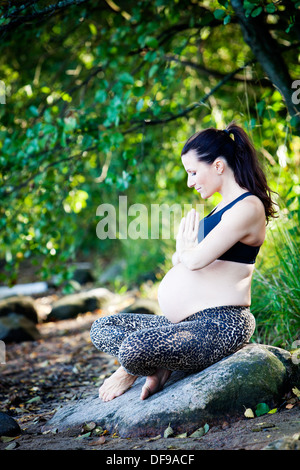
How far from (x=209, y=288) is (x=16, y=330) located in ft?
11.9

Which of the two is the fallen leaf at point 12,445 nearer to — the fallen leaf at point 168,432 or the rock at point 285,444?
the fallen leaf at point 168,432

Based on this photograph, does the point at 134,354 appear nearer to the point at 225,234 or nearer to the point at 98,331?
the point at 98,331

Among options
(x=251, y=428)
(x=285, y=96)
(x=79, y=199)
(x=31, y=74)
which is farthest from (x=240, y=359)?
(x=31, y=74)

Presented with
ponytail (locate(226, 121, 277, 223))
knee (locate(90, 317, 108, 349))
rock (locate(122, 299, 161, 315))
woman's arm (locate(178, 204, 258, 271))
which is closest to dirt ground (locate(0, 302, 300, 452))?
knee (locate(90, 317, 108, 349))

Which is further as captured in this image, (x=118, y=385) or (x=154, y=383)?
(x=118, y=385)

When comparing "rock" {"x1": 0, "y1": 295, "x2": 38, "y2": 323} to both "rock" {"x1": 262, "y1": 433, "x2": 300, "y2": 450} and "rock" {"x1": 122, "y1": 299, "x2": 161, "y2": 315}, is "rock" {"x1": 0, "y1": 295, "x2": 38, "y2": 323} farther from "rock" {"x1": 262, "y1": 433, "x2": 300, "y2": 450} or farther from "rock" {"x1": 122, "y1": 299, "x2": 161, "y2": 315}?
"rock" {"x1": 262, "y1": 433, "x2": 300, "y2": 450}

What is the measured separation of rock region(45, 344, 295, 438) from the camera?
6.56ft

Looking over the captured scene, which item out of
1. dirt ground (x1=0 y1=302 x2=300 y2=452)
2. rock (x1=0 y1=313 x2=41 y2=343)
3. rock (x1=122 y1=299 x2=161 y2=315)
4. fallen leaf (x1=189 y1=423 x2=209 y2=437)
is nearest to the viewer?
dirt ground (x1=0 y1=302 x2=300 y2=452)

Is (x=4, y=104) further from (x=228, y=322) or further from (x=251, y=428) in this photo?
(x=251, y=428)

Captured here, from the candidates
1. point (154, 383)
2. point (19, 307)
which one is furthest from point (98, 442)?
point (19, 307)

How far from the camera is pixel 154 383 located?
89.7 inches

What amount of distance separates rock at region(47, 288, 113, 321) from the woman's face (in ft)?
14.8

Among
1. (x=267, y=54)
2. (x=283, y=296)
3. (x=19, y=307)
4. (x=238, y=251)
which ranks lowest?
(x=19, y=307)

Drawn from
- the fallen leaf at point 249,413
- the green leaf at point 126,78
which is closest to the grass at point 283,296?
the fallen leaf at point 249,413
